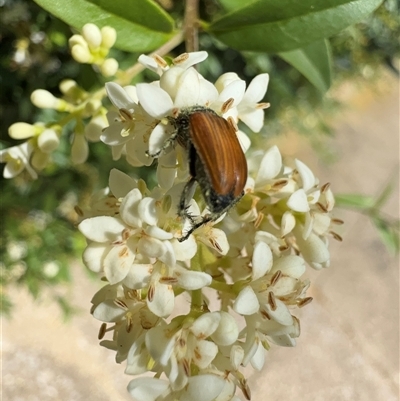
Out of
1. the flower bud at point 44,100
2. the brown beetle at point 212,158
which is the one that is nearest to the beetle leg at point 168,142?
the brown beetle at point 212,158

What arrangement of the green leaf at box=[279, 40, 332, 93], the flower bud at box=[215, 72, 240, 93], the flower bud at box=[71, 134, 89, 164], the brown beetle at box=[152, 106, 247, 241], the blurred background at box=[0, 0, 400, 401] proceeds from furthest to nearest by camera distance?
the blurred background at box=[0, 0, 400, 401] → the green leaf at box=[279, 40, 332, 93] → the flower bud at box=[71, 134, 89, 164] → the flower bud at box=[215, 72, 240, 93] → the brown beetle at box=[152, 106, 247, 241]

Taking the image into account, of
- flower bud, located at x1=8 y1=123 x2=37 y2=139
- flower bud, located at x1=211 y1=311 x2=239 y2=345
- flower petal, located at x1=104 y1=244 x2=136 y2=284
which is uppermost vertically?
flower petal, located at x1=104 y1=244 x2=136 y2=284

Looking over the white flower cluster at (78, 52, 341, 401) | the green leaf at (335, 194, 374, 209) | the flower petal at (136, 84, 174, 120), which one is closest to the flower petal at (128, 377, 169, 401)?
the white flower cluster at (78, 52, 341, 401)

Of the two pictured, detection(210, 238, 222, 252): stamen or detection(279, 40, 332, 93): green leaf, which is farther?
detection(279, 40, 332, 93): green leaf

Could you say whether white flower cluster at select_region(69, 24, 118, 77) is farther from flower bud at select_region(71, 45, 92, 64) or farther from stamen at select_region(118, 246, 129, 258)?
stamen at select_region(118, 246, 129, 258)

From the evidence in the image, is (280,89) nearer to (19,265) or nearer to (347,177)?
(19,265)

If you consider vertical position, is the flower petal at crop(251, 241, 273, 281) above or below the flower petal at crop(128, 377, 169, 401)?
above

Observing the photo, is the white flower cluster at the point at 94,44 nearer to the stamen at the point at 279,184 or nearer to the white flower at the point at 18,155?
the white flower at the point at 18,155
